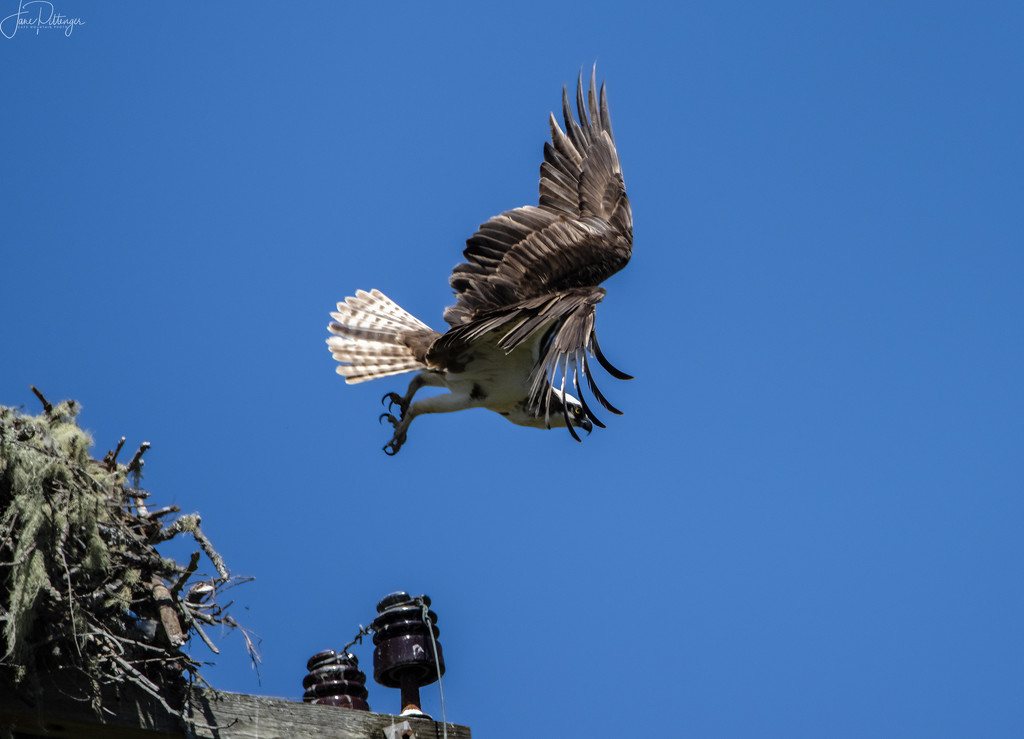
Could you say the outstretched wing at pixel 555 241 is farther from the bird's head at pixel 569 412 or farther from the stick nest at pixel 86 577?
the stick nest at pixel 86 577

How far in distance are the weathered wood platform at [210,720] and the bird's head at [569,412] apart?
3832 mm

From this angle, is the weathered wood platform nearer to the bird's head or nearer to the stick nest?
the stick nest

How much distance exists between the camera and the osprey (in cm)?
784

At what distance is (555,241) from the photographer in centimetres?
848

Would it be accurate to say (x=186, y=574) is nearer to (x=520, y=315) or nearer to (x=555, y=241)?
(x=520, y=315)

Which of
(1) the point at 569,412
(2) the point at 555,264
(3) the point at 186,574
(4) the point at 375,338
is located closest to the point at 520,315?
(2) the point at 555,264

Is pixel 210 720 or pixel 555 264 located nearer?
pixel 210 720

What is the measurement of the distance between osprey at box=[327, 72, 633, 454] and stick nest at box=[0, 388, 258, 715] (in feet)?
8.70

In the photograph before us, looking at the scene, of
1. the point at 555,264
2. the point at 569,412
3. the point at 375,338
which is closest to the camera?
the point at 555,264

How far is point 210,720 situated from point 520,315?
11.6ft

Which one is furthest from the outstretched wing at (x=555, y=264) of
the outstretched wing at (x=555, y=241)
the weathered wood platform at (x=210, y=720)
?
the weathered wood platform at (x=210, y=720)

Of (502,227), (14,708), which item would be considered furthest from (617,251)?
(14,708)

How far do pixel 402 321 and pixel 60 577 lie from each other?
4905mm

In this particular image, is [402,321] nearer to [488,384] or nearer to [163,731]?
[488,384]
